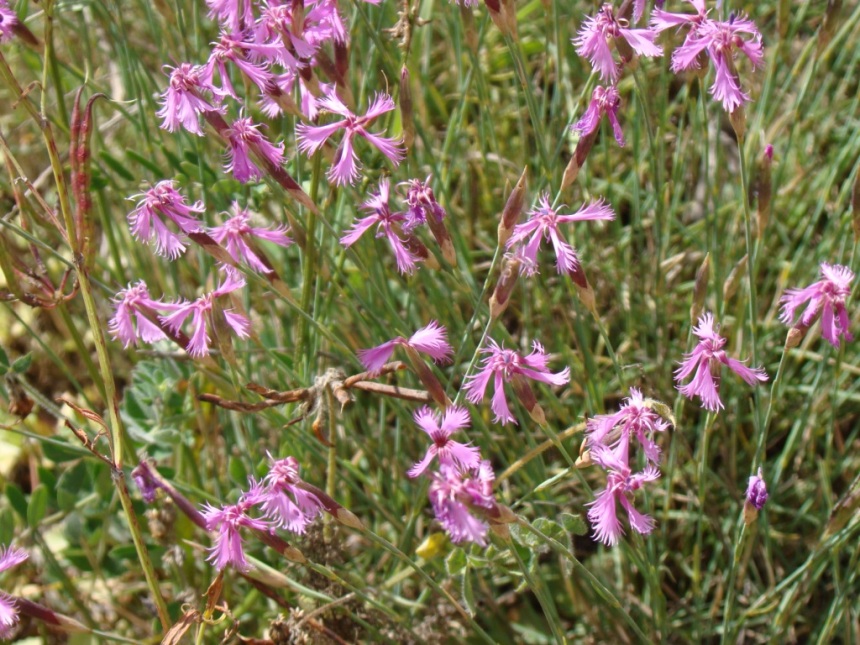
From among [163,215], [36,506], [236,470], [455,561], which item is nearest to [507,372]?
[455,561]

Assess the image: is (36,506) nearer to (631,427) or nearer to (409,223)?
(409,223)

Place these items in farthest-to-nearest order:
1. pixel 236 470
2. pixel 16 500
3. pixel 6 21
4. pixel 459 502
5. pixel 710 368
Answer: pixel 16 500, pixel 236 470, pixel 6 21, pixel 710 368, pixel 459 502

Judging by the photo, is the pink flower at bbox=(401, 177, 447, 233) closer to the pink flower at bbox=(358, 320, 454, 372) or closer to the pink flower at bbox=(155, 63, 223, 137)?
the pink flower at bbox=(358, 320, 454, 372)

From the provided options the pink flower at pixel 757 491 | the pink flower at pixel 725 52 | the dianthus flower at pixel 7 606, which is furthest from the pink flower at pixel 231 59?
the pink flower at pixel 757 491

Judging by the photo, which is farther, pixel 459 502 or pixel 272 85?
pixel 272 85

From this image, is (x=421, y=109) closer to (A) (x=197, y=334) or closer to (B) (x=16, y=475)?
(A) (x=197, y=334)
